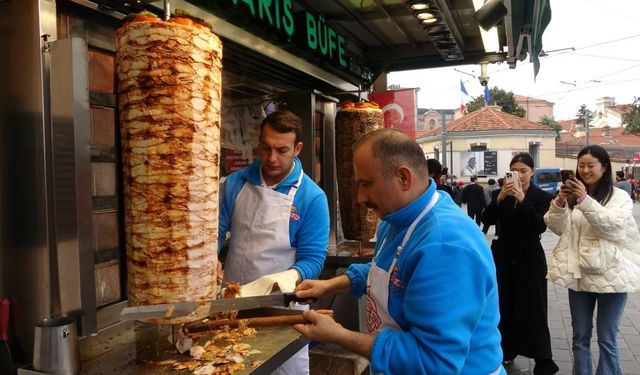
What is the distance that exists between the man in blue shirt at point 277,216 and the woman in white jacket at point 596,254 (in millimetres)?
2301

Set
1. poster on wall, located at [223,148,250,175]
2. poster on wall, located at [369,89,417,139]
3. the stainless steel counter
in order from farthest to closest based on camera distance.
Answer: poster on wall, located at [369,89,417,139], poster on wall, located at [223,148,250,175], the stainless steel counter

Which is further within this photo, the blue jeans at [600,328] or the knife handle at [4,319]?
the blue jeans at [600,328]

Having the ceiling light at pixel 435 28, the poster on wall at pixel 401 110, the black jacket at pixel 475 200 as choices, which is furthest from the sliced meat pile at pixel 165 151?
the black jacket at pixel 475 200

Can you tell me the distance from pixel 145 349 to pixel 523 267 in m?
3.57

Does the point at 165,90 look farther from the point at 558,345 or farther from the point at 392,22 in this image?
the point at 558,345

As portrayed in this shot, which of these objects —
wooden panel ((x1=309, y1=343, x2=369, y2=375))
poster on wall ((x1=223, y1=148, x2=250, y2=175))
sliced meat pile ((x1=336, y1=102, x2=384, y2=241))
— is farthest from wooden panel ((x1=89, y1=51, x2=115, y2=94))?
wooden panel ((x1=309, y1=343, x2=369, y2=375))

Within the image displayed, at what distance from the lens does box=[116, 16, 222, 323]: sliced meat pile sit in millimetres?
1590

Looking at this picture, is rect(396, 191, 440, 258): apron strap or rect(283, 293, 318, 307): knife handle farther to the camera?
rect(283, 293, 318, 307): knife handle

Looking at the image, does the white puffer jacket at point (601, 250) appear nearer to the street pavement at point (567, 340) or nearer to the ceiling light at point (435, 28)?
the street pavement at point (567, 340)

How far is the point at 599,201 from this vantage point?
3900 millimetres

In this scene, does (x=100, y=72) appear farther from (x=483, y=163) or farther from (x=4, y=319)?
(x=483, y=163)

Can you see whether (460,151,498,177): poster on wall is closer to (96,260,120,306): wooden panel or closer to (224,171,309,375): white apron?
(224,171,309,375): white apron

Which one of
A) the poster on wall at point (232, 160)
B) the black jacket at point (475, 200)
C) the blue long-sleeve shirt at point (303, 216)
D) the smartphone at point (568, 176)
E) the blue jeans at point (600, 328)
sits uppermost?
the poster on wall at point (232, 160)

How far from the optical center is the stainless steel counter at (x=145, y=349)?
1.80m
